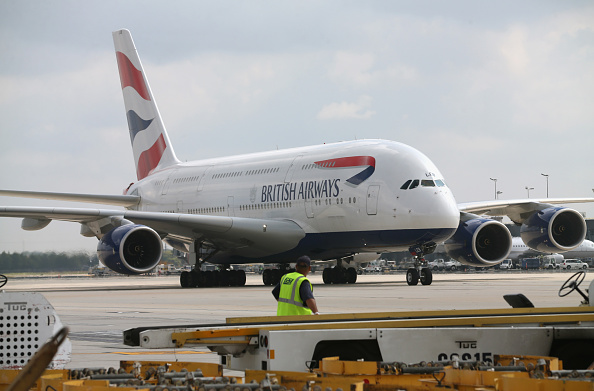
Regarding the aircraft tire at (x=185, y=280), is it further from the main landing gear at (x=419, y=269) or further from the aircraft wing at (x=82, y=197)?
the main landing gear at (x=419, y=269)

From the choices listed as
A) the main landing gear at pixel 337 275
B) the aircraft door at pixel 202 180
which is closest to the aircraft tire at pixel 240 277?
the main landing gear at pixel 337 275

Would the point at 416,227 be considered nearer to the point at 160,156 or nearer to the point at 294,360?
the point at 160,156

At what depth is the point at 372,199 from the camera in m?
24.2

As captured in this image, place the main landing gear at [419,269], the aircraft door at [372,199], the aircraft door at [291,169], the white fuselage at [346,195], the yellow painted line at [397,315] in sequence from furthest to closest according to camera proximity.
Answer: the aircraft door at [291,169] < the main landing gear at [419,269] < the aircraft door at [372,199] < the white fuselage at [346,195] < the yellow painted line at [397,315]

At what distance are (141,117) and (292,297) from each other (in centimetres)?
2895

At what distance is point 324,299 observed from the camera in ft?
60.1

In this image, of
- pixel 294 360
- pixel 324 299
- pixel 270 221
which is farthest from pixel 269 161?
pixel 294 360

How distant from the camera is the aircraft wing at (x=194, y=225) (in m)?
25.1

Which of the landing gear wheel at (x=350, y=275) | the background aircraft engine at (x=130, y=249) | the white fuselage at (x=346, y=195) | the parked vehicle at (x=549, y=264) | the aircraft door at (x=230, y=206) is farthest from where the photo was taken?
the parked vehicle at (x=549, y=264)

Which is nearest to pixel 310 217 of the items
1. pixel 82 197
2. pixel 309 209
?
pixel 309 209

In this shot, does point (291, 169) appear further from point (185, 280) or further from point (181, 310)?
point (181, 310)

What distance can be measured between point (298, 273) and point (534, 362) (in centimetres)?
288

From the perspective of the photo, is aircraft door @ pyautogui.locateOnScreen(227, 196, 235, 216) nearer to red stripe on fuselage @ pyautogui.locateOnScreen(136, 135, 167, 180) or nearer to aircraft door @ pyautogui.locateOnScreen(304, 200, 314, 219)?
aircraft door @ pyautogui.locateOnScreen(304, 200, 314, 219)

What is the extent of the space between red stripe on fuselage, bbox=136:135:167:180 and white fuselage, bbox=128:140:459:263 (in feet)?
19.1
